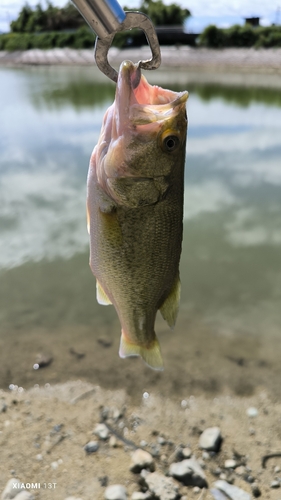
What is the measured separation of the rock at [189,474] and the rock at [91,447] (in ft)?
2.12

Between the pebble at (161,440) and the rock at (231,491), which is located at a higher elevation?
the rock at (231,491)

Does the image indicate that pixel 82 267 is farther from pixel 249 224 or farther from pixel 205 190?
pixel 205 190

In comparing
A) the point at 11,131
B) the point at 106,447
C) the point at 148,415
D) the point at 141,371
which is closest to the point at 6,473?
the point at 106,447

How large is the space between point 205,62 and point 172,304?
37.1 m

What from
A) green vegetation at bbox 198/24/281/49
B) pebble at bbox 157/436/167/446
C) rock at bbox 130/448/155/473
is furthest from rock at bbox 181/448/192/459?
green vegetation at bbox 198/24/281/49

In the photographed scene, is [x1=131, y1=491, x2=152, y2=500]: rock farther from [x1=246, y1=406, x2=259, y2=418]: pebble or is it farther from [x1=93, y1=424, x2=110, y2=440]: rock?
[x1=246, y1=406, x2=259, y2=418]: pebble

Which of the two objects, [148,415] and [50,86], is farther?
[50,86]

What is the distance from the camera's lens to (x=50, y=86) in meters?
26.8

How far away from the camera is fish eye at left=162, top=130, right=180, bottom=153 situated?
1515 millimetres

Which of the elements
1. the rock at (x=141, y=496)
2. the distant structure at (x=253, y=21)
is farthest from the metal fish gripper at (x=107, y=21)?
the distant structure at (x=253, y=21)

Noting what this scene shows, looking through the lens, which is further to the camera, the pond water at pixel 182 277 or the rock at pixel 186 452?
the pond water at pixel 182 277

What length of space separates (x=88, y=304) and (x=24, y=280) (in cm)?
113

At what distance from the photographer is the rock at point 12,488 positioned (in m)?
2.84

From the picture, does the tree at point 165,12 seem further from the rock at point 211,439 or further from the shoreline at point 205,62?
the rock at point 211,439
